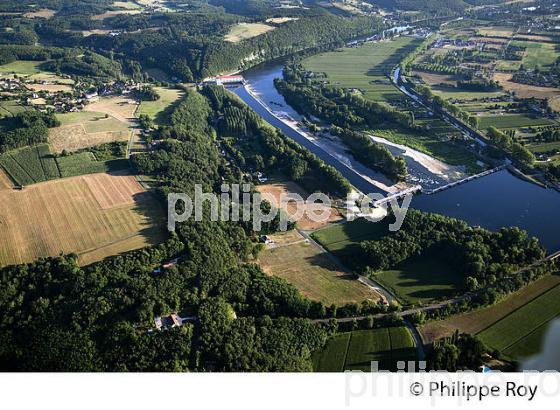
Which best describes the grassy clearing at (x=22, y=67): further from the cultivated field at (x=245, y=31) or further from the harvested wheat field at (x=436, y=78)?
the harvested wheat field at (x=436, y=78)

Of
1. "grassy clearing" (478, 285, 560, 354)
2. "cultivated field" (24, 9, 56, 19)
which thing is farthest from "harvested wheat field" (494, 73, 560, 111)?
"cultivated field" (24, 9, 56, 19)

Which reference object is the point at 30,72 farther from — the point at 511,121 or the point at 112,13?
the point at 511,121

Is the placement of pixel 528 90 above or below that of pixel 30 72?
below

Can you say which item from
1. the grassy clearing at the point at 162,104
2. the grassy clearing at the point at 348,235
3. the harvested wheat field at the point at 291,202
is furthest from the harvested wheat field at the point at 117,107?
the grassy clearing at the point at 348,235

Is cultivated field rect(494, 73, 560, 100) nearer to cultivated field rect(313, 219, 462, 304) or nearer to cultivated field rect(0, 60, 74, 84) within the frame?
cultivated field rect(313, 219, 462, 304)

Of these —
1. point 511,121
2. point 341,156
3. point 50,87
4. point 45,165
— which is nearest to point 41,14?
point 50,87
